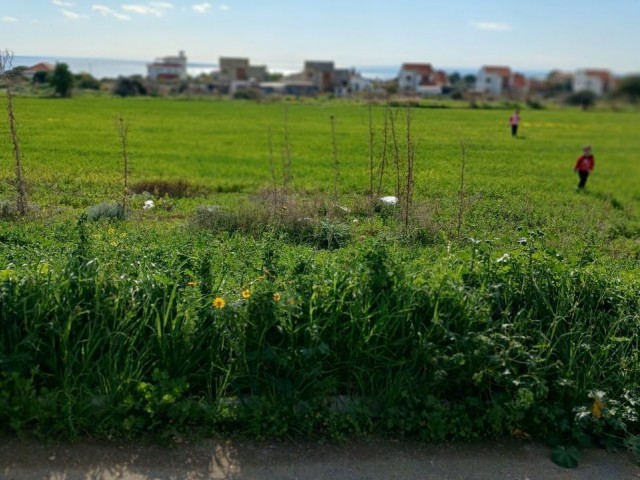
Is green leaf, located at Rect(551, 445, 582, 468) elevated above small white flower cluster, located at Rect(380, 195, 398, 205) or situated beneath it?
situated beneath

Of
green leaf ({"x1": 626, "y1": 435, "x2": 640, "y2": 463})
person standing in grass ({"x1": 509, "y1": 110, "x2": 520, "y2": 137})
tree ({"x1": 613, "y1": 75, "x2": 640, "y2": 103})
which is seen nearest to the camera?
green leaf ({"x1": 626, "y1": 435, "x2": 640, "y2": 463})

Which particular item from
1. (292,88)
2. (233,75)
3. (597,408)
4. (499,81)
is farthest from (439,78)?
(233,75)

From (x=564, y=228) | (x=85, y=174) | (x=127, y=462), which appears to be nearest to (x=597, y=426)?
(x=127, y=462)

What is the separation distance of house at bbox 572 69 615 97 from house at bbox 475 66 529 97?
594 cm

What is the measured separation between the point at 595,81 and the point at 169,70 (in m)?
49.4

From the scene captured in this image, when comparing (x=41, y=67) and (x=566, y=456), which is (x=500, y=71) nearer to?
(x=41, y=67)

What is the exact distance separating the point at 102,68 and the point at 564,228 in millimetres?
8723

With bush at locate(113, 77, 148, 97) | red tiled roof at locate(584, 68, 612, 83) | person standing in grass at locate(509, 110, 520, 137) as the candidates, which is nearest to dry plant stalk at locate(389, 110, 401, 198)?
red tiled roof at locate(584, 68, 612, 83)

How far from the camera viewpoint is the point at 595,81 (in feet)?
19.4

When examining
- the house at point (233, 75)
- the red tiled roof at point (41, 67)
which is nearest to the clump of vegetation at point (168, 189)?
the red tiled roof at point (41, 67)

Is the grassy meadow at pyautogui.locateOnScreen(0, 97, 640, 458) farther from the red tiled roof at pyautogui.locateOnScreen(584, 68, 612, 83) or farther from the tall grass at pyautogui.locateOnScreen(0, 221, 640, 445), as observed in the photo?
the red tiled roof at pyautogui.locateOnScreen(584, 68, 612, 83)

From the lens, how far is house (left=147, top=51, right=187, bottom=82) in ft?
145

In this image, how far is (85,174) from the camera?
9820 millimetres

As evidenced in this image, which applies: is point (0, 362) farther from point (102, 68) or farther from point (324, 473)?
point (102, 68)
